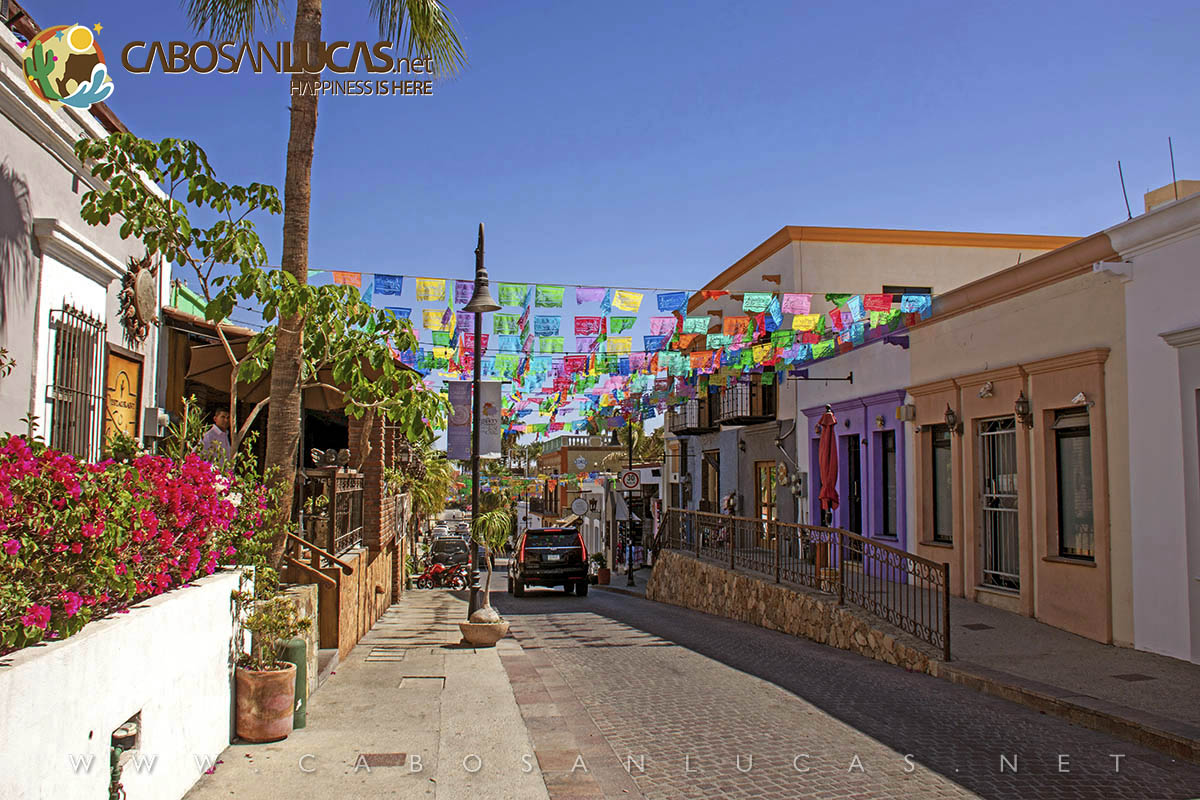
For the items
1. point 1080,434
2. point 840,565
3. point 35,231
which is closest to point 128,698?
point 35,231

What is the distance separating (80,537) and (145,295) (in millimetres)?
5681

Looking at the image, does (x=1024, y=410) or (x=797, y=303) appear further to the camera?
(x=797, y=303)

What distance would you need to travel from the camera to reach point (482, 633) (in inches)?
450

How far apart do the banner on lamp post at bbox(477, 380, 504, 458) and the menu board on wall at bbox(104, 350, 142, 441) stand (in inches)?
241

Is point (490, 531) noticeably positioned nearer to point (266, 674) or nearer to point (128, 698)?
point (266, 674)

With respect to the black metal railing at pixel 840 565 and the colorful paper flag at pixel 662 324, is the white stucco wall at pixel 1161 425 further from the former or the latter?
the colorful paper flag at pixel 662 324

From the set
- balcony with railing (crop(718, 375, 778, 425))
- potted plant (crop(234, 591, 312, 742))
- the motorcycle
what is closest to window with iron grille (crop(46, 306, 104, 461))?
potted plant (crop(234, 591, 312, 742))

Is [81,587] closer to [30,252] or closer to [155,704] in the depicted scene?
[155,704]

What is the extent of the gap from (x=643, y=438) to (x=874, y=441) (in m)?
46.5

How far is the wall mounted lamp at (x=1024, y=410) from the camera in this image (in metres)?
12.4

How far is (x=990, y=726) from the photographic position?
24.7 ft

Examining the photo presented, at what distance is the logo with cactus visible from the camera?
6.17 meters

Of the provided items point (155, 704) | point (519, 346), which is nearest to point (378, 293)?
point (519, 346)

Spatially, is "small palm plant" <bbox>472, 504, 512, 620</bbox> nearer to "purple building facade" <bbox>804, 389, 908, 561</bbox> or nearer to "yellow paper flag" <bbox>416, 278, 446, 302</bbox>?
"yellow paper flag" <bbox>416, 278, 446, 302</bbox>
